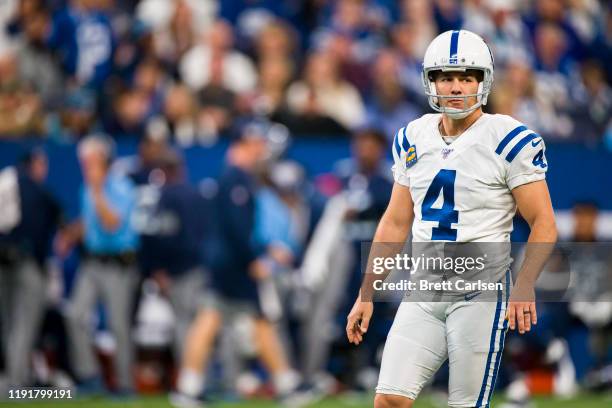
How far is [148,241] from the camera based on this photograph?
29.7 feet

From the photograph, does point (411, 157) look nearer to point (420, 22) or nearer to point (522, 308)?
point (522, 308)

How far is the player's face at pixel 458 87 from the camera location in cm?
447

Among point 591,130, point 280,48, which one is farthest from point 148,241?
point 591,130

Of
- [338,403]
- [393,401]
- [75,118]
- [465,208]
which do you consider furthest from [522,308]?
[75,118]

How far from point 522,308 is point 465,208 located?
0.47 m

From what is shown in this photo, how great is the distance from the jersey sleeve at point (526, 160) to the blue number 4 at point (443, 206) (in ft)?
0.77

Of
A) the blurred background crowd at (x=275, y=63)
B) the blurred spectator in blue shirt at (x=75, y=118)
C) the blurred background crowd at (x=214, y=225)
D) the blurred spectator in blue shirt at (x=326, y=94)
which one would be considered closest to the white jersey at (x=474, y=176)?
the blurred background crowd at (x=214, y=225)

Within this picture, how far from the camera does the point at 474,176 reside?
4.40 metres

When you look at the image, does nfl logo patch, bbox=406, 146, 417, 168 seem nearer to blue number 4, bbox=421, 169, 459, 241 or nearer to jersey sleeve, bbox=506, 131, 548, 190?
blue number 4, bbox=421, 169, 459, 241

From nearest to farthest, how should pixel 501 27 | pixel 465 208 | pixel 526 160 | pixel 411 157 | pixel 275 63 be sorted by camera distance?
pixel 526 160 < pixel 465 208 < pixel 411 157 < pixel 275 63 < pixel 501 27

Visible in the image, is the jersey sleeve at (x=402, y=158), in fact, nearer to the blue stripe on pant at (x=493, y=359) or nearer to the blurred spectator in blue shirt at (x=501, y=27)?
the blue stripe on pant at (x=493, y=359)

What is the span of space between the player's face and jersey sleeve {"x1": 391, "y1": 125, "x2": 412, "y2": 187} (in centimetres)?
22

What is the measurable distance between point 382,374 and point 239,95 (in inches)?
224

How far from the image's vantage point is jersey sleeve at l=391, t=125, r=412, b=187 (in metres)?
4.61
